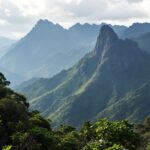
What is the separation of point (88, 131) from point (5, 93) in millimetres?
31591

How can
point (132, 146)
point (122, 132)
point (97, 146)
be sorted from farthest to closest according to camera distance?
point (132, 146) → point (122, 132) → point (97, 146)

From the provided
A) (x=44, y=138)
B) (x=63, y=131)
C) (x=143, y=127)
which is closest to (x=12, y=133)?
(x=44, y=138)

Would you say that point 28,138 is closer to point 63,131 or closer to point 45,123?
point 45,123

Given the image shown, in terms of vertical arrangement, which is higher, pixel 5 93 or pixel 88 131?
pixel 5 93

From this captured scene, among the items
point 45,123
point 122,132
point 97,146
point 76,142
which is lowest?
point 97,146

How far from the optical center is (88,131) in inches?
2415

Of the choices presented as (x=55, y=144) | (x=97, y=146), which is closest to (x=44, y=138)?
(x=55, y=144)

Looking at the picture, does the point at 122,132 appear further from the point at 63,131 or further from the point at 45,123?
the point at 63,131

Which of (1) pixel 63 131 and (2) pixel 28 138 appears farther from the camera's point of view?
(1) pixel 63 131

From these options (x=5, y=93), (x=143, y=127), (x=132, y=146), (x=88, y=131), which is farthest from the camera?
(x=143, y=127)

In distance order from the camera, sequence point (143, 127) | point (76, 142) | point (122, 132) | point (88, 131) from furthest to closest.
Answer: point (143, 127), point (76, 142), point (88, 131), point (122, 132)

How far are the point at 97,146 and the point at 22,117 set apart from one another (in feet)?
95.3

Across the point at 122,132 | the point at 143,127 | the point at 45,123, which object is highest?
the point at 143,127

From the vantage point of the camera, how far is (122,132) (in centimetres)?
5291
